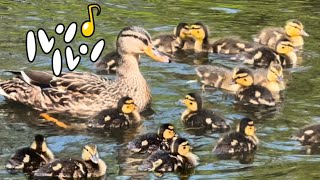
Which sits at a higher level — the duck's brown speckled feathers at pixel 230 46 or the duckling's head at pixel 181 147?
the duck's brown speckled feathers at pixel 230 46

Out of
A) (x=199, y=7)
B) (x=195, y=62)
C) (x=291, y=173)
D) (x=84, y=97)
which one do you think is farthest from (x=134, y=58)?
(x=199, y=7)

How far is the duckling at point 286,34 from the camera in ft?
44.5

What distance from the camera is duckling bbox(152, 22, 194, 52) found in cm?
1334

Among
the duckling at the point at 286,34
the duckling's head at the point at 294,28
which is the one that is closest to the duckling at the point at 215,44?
the duckling at the point at 286,34

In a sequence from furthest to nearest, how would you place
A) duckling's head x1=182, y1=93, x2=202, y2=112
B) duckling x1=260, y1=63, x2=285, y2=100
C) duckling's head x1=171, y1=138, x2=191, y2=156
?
duckling x1=260, y1=63, x2=285, y2=100
duckling's head x1=182, y1=93, x2=202, y2=112
duckling's head x1=171, y1=138, x2=191, y2=156

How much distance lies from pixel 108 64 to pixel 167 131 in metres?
2.96

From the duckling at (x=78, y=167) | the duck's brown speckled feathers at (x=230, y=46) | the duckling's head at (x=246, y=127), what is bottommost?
the duckling at (x=78, y=167)

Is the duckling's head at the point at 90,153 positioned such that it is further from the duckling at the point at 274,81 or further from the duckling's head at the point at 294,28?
the duckling's head at the point at 294,28

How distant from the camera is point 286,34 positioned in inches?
541

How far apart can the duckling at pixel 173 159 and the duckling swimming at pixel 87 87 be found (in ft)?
6.10

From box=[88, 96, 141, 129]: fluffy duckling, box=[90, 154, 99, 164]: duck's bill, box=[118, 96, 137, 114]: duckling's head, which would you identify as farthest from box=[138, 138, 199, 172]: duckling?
box=[118, 96, 137, 114]: duckling's head

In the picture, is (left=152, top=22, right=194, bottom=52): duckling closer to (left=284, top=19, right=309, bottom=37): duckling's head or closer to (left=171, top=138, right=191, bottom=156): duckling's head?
(left=284, top=19, right=309, bottom=37): duckling's head

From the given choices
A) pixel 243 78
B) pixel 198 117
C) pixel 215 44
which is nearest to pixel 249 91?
pixel 243 78

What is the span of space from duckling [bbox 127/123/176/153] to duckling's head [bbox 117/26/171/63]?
161cm
